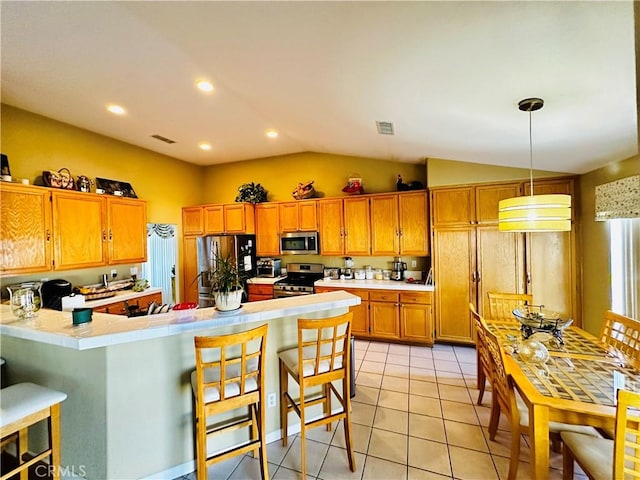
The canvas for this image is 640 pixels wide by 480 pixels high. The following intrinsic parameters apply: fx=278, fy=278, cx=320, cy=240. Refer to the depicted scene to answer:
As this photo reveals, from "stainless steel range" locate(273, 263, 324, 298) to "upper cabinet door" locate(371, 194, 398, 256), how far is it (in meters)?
1.19

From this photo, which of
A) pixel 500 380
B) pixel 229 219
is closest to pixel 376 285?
pixel 500 380

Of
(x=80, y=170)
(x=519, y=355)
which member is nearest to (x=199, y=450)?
(x=519, y=355)

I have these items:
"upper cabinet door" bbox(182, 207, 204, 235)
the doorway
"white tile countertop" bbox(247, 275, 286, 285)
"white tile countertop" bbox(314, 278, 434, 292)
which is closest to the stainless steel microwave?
"white tile countertop" bbox(247, 275, 286, 285)

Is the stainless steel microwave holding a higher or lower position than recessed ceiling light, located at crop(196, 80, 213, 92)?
lower

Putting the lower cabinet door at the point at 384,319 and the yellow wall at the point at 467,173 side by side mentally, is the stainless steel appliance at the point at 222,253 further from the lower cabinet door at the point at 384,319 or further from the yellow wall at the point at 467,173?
the yellow wall at the point at 467,173

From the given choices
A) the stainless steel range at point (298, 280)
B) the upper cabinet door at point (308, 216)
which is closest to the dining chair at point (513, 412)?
the stainless steel range at point (298, 280)

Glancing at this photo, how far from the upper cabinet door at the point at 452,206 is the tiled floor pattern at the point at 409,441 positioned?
79.7 inches

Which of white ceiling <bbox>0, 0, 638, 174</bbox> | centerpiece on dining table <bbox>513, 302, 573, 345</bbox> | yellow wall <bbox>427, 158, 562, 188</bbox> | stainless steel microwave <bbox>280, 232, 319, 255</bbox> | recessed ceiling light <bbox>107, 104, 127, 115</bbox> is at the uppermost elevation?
recessed ceiling light <bbox>107, 104, 127, 115</bbox>

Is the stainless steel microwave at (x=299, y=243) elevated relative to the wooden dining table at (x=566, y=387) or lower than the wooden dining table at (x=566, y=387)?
elevated

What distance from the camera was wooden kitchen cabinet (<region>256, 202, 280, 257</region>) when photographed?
5219mm

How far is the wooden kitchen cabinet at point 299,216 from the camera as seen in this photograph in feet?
16.3

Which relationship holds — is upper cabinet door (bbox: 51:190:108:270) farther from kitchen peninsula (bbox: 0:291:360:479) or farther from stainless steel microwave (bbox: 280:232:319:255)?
stainless steel microwave (bbox: 280:232:319:255)

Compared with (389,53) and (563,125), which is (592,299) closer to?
(563,125)

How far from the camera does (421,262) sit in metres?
4.64
